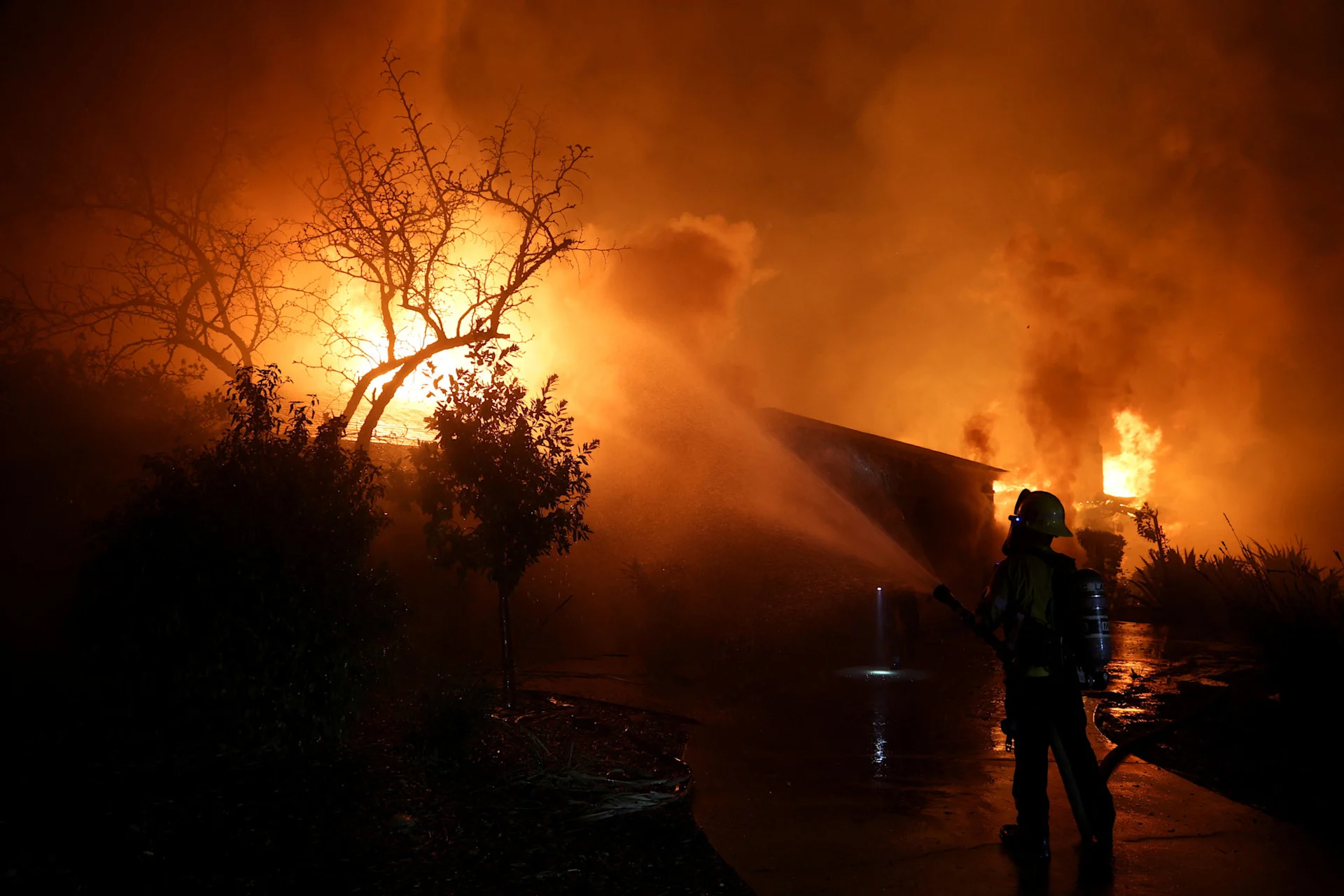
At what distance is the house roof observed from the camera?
2119 centimetres

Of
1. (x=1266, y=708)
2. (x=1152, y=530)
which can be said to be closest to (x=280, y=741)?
(x=1266, y=708)

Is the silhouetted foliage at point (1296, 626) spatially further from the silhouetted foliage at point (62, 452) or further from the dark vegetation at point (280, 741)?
the silhouetted foliage at point (62, 452)

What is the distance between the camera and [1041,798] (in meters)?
4.52

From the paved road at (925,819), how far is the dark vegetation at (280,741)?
43cm

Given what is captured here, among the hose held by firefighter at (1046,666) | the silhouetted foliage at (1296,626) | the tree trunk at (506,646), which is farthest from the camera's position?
the tree trunk at (506,646)

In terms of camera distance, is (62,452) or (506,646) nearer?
(506,646)

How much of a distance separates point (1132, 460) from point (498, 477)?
56.6 meters

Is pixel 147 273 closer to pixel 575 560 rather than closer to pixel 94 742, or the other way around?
pixel 575 560

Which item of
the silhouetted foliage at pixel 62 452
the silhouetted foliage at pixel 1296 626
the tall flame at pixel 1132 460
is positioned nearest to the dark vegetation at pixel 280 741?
the silhouetted foliage at pixel 62 452

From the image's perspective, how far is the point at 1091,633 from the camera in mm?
4570

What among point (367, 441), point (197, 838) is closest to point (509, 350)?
point (367, 441)

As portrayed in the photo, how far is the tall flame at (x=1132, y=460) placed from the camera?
54125mm

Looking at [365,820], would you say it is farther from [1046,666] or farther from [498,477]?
[1046,666]

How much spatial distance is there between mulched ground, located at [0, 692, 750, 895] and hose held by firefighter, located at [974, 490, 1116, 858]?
1.76 m
